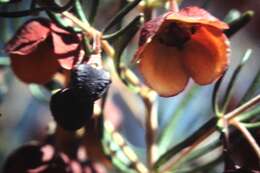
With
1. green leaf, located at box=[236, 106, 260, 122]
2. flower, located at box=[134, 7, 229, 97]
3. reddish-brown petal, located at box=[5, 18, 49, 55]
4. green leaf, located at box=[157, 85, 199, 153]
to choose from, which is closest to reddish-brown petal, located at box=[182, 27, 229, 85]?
flower, located at box=[134, 7, 229, 97]

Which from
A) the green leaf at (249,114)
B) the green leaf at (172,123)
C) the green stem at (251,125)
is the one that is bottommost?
the green leaf at (172,123)

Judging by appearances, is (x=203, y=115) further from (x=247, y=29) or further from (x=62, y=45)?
(x=62, y=45)

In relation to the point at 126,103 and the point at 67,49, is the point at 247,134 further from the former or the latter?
the point at 126,103

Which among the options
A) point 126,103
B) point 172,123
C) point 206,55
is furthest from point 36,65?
point 126,103

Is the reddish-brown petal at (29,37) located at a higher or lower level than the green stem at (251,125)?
higher

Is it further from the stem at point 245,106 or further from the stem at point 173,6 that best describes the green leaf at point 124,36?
the stem at point 245,106

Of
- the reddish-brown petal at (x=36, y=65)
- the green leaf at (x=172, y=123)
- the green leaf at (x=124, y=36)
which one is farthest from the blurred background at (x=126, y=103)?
the green leaf at (x=124, y=36)

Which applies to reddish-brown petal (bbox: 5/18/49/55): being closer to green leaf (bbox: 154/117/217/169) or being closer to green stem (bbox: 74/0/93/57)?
green stem (bbox: 74/0/93/57)

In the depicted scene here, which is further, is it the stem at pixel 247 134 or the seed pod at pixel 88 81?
the stem at pixel 247 134
